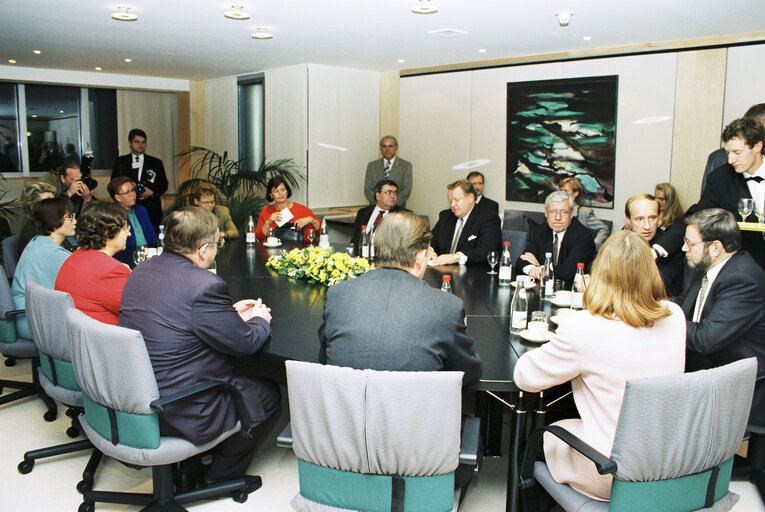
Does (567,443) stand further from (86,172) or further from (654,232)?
(86,172)

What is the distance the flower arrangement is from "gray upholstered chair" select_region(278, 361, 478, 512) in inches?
69.3

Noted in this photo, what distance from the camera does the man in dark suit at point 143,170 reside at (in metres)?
7.88

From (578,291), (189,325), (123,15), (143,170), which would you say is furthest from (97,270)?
(143,170)

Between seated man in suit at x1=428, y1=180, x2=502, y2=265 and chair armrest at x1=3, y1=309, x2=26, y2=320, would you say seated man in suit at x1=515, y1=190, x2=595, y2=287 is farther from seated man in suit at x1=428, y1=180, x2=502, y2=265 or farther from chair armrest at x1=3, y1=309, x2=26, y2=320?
chair armrest at x1=3, y1=309, x2=26, y2=320

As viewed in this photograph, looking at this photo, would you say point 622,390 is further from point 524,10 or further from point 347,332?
point 524,10

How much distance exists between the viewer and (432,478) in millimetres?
2064

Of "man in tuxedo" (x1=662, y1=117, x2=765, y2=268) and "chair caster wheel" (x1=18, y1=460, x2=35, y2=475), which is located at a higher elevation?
"man in tuxedo" (x1=662, y1=117, x2=765, y2=268)

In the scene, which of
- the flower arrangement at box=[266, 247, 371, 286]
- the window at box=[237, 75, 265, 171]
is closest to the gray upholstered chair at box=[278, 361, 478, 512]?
the flower arrangement at box=[266, 247, 371, 286]

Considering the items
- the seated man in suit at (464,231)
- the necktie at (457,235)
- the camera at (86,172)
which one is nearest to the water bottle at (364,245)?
the seated man in suit at (464,231)

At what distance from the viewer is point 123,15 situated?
17.1 feet

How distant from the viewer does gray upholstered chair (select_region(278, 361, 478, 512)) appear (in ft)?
6.41

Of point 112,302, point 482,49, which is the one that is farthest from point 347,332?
point 482,49

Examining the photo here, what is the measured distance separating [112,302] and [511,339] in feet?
6.23

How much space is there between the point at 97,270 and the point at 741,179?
3606 millimetres
